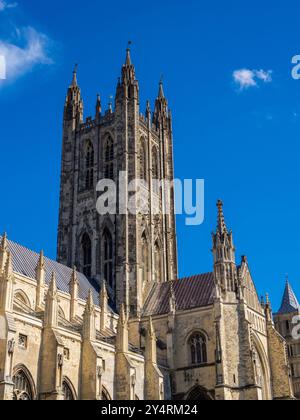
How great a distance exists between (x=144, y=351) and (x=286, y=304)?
28745 mm

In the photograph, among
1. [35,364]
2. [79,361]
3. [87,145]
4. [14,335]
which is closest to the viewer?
[14,335]

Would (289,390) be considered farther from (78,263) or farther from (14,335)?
(14,335)

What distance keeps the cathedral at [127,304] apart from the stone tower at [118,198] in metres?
0.11

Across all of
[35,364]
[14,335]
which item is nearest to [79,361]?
[35,364]

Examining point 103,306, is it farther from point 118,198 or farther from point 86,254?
point 118,198

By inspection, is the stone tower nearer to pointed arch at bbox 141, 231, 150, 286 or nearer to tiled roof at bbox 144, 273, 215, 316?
pointed arch at bbox 141, 231, 150, 286

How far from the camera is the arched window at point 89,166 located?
185 ft

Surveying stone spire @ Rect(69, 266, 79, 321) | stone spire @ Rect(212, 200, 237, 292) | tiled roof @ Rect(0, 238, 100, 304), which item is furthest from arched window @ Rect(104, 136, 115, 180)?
stone spire @ Rect(212, 200, 237, 292)

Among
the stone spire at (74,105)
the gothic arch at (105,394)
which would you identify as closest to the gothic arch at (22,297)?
the gothic arch at (105,394)

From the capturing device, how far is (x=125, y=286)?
49.7 metres

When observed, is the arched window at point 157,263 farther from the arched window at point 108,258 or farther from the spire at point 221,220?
the spire at point 221,220

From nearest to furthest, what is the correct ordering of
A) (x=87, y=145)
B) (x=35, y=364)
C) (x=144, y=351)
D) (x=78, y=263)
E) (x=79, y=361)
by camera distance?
1. (x=35, y=364)
2. (x=79, y=361)
3. (x=144, y=351)
4. (x=78, y=263)
5. (x=87, y=145)

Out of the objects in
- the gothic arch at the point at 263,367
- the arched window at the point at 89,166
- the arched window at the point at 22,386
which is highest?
the arched window at the point at 89,166

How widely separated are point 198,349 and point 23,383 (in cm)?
1667
